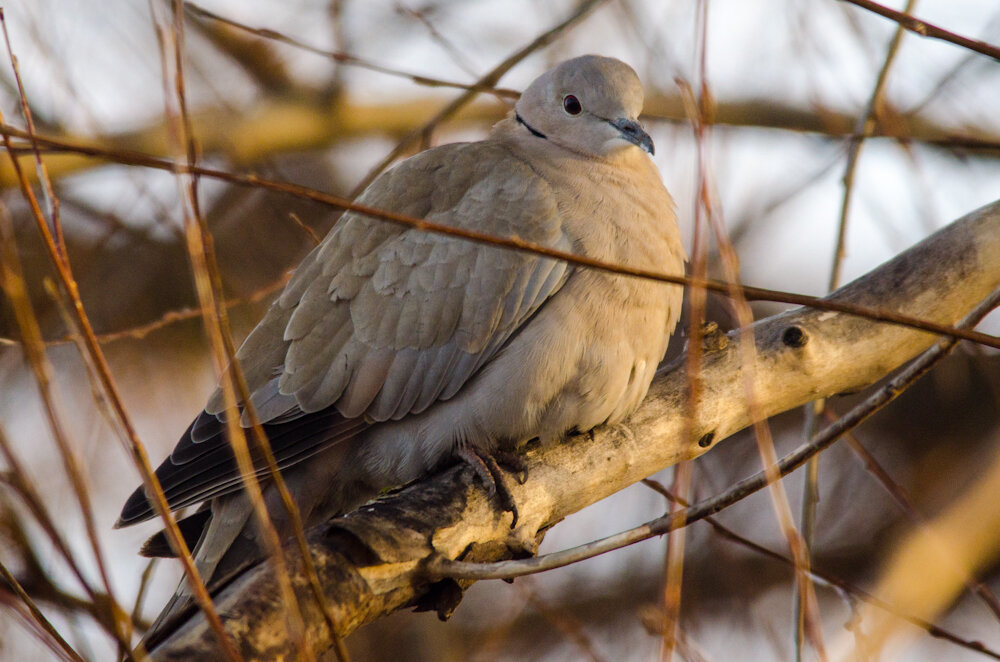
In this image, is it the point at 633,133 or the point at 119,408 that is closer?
the point at 119,408

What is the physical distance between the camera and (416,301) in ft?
9.12

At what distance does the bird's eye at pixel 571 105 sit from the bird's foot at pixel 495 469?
4.13 ft

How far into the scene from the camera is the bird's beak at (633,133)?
2.92m

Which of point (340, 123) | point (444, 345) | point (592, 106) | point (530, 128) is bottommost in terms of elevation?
point (444, 345)

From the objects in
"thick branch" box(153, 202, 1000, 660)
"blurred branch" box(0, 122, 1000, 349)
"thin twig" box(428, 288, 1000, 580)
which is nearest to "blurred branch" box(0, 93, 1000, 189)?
"thick branch" box(153, 202, 1000, 660)

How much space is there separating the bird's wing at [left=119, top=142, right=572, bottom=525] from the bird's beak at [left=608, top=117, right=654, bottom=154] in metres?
0.36

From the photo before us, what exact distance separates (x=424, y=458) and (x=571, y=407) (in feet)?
1.53

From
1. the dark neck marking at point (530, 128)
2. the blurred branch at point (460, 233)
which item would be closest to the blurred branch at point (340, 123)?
the dark neck marking at point (530, 128)

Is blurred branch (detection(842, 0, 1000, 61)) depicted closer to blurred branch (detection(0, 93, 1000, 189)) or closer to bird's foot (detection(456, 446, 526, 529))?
bird's foot (detection(456, 446, 526, 529))

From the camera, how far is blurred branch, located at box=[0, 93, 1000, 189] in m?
4.55

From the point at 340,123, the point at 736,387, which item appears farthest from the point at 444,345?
the point at 340,123

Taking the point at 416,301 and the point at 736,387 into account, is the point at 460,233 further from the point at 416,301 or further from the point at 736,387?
the point at 736,387

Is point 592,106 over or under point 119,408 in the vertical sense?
over

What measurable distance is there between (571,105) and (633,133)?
0.32m
